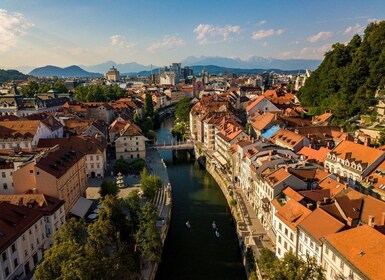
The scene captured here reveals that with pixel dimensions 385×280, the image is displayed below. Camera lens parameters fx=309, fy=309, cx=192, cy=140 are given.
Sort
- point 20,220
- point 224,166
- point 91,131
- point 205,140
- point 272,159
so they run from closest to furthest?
point 20,220, point 272,159, point 224,166, point 91,131, point 205,140

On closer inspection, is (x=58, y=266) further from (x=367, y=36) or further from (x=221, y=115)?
(x=367, y=36)

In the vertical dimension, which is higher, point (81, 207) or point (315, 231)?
point (315, 231)

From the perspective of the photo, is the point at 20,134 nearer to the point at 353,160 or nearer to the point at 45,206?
the point at 45,206

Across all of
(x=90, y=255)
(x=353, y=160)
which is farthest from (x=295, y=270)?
(x=353, y=160)

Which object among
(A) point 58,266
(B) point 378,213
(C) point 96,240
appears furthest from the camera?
(B) point 378,213

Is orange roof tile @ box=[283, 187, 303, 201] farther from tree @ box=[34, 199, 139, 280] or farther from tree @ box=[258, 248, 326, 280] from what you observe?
tree @ box=[34, 199, 139, 280]

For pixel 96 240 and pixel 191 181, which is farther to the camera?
pixel 191 181

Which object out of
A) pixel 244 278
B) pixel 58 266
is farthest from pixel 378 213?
pixel 58 266

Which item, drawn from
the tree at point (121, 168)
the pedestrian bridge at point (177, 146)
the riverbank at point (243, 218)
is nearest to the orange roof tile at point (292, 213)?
the riverbank at point (243, 218)
